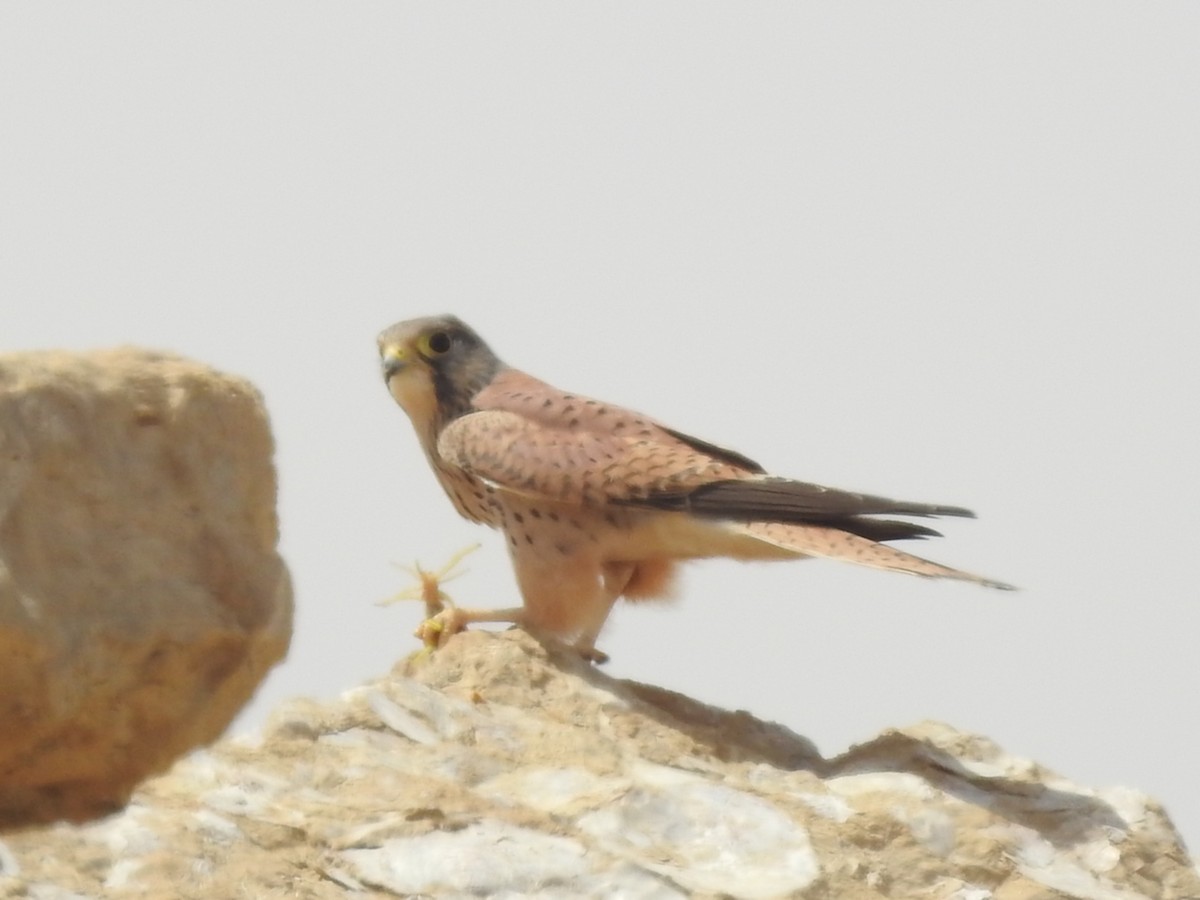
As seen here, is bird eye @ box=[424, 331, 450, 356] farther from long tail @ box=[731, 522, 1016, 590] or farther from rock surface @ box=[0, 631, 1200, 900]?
long tail @ box=[731, 522, 1016, 590]

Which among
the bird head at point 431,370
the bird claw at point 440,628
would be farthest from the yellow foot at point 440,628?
the bird head at point 431,370

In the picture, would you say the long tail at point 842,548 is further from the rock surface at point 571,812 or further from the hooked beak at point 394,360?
the hooked beak at point 394,360

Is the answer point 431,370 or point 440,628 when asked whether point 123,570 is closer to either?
point 440,628

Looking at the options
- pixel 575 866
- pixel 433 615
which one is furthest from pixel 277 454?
pixel 433 615

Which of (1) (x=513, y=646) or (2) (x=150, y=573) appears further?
(1) (x=513, y=646)

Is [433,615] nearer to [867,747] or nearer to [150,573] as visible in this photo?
[867,747]

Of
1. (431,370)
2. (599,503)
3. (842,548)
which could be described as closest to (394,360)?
(431,370)

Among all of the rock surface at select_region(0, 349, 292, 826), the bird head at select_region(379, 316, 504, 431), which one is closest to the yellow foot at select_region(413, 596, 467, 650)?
the bird head at select_region(379, 316, 504, 431)
